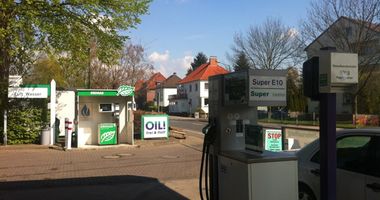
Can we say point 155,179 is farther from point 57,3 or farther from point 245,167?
point 57,3

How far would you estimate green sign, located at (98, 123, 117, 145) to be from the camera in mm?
20438

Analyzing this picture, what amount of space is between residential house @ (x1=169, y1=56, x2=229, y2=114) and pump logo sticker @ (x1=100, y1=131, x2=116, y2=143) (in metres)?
54.6

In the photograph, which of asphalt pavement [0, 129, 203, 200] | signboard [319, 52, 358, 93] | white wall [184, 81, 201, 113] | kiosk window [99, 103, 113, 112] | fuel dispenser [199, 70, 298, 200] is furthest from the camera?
white wall [184, 81, 201, 113]

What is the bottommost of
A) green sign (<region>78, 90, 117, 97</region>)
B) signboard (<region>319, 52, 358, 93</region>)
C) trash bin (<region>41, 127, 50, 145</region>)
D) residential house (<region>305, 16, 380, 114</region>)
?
trash bin (<region>41, 127, 50, 145</region>)

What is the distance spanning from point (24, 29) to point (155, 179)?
27.8 ft

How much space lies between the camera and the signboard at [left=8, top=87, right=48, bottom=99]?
20.2 metres

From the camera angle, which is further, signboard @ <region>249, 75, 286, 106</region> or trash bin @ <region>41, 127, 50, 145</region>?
trash bin @ <region>41, 127, 50, 145</region>

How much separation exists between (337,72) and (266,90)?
3.42ft

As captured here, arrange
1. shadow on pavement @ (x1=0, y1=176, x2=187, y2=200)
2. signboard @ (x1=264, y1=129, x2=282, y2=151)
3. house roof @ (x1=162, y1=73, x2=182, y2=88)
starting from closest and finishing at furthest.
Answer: shadow on pavement @ (x1=0, y1=176, x2=187, y2=200) → signboard @ (x1=264, y1=129, x2=282, y2=151) → house roof @ (x1=162, y1=73, x2=182, y2=88)

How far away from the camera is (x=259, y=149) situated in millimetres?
5371

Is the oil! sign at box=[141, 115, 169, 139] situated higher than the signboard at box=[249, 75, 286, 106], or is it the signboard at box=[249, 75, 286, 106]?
the signboard at box=[249, 75, 286, 106]

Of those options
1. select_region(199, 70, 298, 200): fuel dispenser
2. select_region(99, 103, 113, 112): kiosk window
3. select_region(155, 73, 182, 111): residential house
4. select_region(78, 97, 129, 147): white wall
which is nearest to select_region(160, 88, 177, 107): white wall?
select_region(155, 73, 182, 111): residential house

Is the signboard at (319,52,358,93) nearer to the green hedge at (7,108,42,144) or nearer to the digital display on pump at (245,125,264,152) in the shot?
the digital display on pump at (245,125,264,152)

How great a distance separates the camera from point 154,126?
22766mm
